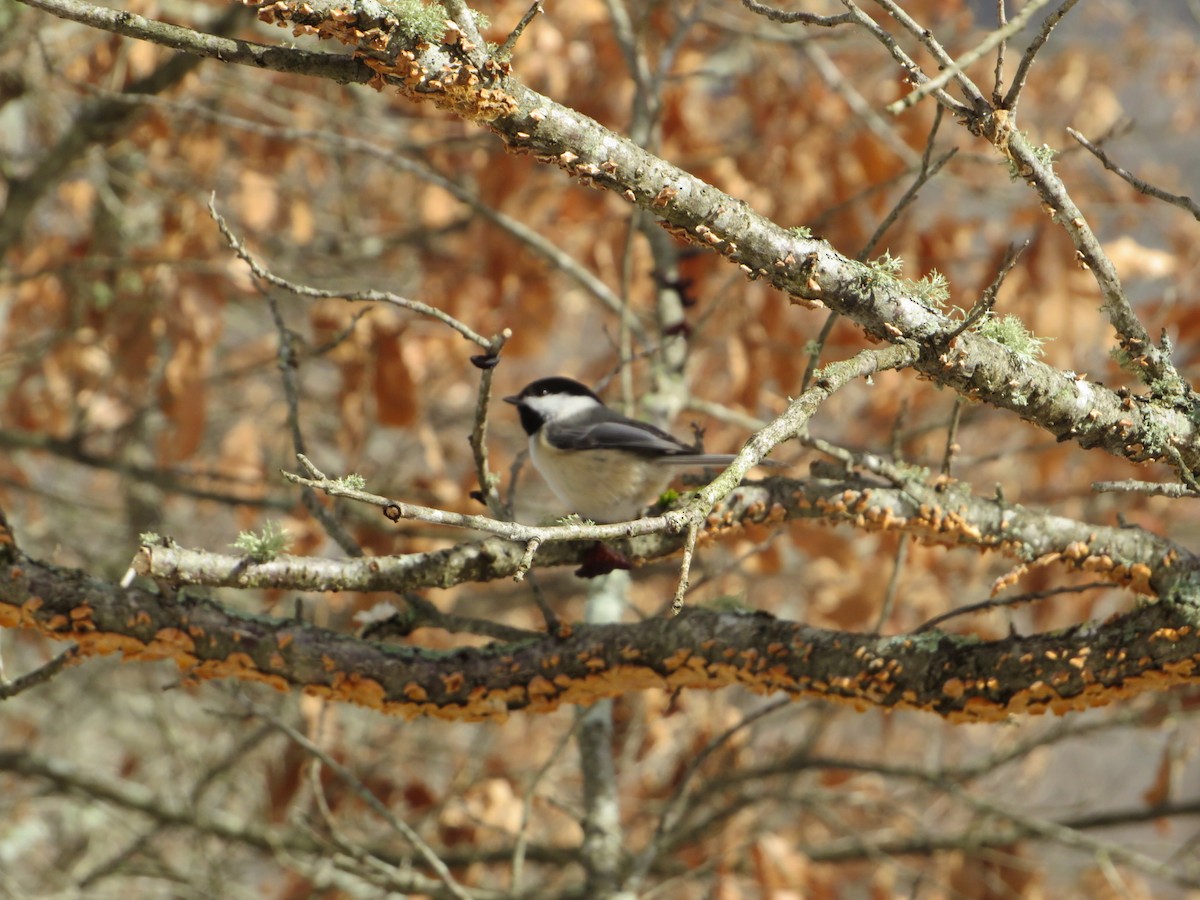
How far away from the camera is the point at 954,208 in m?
6.18

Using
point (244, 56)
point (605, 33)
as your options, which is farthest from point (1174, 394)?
point (605, 33)

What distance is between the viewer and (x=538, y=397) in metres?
3.85

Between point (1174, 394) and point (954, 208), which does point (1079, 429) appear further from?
point (954, 208)

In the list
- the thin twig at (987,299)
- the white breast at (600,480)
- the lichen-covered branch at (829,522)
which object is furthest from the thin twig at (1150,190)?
the white breast at (600,480)

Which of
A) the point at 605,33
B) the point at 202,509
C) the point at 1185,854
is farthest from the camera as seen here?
the point at 202,509

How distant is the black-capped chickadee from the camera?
10.7ft

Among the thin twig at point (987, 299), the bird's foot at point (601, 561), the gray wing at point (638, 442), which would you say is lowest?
the bird's foot at point (601, 561)

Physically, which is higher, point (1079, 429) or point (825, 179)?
point (825, 179)

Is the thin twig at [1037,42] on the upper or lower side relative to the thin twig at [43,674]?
upper

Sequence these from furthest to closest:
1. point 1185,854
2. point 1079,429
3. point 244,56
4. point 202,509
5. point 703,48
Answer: point 202,509 → point 703,48 → point 1185,854 → point 1079,429 → point 244,56

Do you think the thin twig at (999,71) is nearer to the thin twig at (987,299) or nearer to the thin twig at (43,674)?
the thin twig at (987,299)

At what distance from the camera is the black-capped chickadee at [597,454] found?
10.7ft

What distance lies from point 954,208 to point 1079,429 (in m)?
4.52

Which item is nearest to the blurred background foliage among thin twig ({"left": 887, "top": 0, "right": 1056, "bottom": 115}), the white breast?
the white breast
